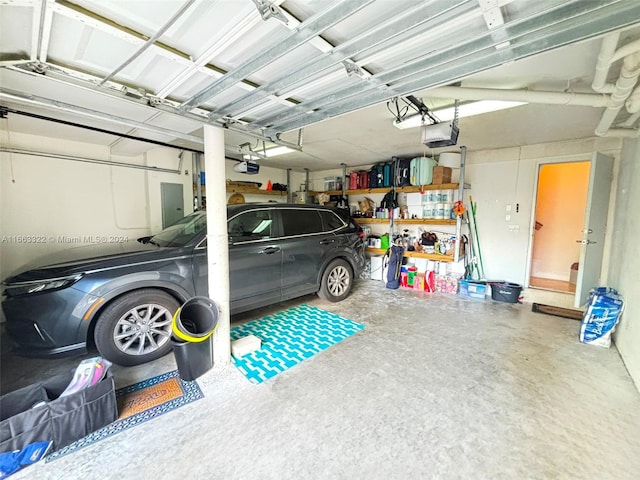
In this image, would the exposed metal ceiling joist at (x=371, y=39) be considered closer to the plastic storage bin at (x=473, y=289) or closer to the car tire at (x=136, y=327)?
the car tire at (x=136, y=327)

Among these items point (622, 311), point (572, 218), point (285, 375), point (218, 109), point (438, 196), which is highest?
point (218, 109)

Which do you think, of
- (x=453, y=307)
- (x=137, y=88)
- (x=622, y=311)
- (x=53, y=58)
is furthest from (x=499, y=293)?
(x=53, y=58)

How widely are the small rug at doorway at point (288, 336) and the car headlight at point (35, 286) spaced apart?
1.53 metres

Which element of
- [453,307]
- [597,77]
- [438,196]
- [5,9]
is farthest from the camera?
[438,196]

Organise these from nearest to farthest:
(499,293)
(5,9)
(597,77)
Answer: (5,9) < (597,77) < (499,293)

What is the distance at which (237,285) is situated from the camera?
9.84ft

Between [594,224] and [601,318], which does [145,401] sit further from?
[594,224]

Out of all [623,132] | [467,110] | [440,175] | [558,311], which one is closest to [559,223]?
[558,311]

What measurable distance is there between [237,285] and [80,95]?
2106 mm

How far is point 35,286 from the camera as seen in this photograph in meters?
2.09

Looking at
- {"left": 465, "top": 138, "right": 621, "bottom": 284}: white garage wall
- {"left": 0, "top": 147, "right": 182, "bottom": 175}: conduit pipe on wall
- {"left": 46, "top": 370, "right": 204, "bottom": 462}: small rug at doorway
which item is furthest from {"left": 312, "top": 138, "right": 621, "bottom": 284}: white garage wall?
{"left": 0, "top": 147, "right": 182, "bottom": 175}: conduit pipe on wall

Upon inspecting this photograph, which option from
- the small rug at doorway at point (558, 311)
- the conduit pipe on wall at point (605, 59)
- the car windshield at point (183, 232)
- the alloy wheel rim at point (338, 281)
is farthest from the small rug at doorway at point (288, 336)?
the conduit pipe on wall at point (605, 59)

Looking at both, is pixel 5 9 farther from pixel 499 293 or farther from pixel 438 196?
pixel 499 293

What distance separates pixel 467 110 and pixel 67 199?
4.98m
